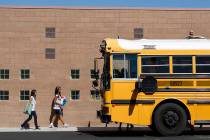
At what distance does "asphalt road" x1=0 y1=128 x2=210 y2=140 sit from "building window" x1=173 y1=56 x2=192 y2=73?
200cm

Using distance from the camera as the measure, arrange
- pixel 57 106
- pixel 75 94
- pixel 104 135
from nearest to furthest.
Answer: pixel 104 135 → pixel 57 106 → pixel 75 94

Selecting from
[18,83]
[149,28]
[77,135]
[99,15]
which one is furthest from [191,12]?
[77,135]

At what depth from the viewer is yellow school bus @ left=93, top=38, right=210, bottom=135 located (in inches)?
747

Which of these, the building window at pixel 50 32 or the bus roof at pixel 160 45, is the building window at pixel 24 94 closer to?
the building window at pixel 50 32

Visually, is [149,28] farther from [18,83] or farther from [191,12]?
[18,83]

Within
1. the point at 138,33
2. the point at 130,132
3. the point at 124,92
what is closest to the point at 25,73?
the point at 138,33

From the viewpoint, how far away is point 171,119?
1905 cm

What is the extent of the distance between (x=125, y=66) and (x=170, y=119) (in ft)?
6.92

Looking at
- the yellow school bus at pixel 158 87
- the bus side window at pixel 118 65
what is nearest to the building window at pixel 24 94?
the yellow school bus at pixel 158 87

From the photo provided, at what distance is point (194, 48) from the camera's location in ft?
63.2

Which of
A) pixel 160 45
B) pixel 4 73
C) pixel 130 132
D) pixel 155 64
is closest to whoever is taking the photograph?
pixel 155 64

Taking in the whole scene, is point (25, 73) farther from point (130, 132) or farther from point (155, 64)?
point (155, 64)

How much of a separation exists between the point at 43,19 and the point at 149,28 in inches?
182

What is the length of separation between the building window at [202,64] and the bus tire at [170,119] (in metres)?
1.31
